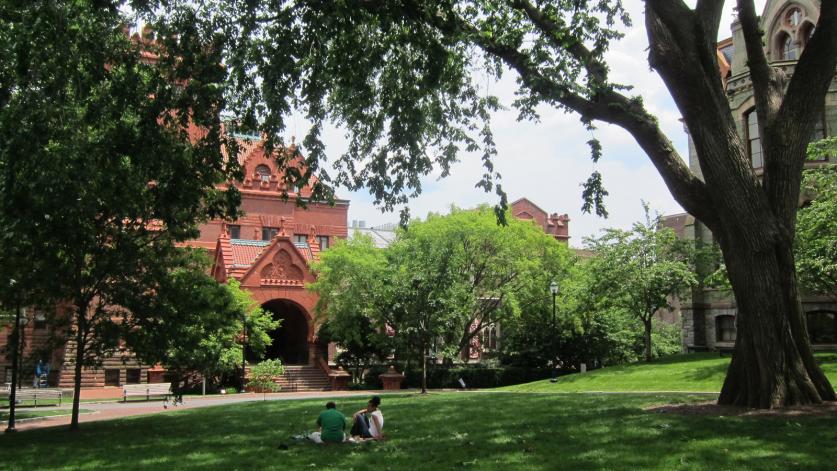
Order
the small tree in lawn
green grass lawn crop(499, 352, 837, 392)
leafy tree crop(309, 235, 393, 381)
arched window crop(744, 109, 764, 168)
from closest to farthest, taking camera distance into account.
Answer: green grass lawn crop(499, 352, 837, 392), arched window crop(744, 109, 764, 168), the small tree in lawn, leafy tree crop(309, 235, 393, 381)

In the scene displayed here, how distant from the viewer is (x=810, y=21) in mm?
34031

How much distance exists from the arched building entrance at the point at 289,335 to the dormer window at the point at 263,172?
11.0m

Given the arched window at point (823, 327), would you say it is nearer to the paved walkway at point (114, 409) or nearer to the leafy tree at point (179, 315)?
the paved walkway at point (114, 409)

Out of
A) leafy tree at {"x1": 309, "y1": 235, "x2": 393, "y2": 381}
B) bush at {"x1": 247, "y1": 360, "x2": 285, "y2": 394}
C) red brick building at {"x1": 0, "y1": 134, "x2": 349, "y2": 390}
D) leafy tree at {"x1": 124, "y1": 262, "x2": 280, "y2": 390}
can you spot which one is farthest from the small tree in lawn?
leafy tree at {"x1": 124, "y1": 262, "x2": 280, "y2": 390}

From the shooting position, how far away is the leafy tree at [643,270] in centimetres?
3459

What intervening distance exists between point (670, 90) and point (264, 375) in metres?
30.6

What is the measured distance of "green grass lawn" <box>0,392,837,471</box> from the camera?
9.04 meters

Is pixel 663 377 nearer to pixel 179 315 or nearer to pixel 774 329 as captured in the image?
pixel 774 329

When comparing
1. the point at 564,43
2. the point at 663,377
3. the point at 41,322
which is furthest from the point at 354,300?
the point at 564,43

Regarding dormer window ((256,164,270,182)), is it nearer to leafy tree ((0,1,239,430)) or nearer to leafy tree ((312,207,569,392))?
leafy tree ((312,207,569,392))

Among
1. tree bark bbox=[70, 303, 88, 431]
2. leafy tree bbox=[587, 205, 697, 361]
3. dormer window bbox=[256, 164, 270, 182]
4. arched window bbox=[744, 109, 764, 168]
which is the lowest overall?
tree bark bbox=[70, 303, 88, 431]

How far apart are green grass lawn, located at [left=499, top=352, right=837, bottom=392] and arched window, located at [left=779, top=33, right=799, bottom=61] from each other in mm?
15379

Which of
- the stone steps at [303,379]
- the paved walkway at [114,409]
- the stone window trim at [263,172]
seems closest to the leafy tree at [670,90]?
the paved walkway at [114,409]

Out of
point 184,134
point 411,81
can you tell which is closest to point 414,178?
point 411,81
